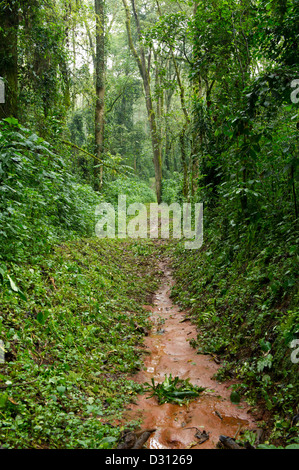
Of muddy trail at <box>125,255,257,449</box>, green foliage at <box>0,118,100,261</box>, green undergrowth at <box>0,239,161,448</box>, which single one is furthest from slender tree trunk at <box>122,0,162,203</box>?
muddy trail at <box>125,255,257,449</box>

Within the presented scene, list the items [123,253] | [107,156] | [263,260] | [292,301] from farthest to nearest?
[107,156]
[123,253]
[263,260]
[292,301]

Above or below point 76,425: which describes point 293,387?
above

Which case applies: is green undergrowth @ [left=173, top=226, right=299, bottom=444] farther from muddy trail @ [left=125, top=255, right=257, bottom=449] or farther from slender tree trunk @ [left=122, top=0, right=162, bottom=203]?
slender tree trunk @ [left=122, top=0, right=162, bottom=203]

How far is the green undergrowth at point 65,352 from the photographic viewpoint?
2.46 meters

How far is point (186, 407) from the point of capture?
3242mm

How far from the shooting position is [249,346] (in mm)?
3725

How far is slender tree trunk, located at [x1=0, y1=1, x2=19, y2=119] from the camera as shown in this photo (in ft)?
20.7

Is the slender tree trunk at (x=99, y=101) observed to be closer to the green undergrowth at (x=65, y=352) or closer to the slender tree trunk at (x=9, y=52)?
the slender tree trunk at (x=9, y=52)

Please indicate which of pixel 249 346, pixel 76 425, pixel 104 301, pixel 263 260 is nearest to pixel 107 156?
pixel 104 301

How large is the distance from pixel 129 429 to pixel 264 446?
1116mm

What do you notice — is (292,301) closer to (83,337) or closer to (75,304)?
(83,337)

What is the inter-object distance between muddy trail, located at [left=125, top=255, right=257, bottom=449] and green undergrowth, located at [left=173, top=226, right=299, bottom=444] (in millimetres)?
156

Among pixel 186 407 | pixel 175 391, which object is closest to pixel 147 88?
pixel 175 391

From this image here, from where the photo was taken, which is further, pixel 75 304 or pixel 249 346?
pixel 75 304
